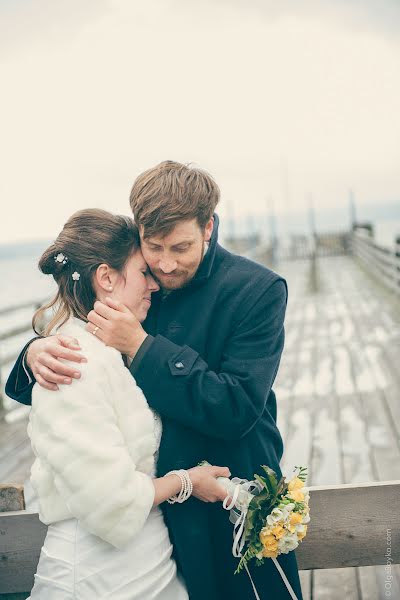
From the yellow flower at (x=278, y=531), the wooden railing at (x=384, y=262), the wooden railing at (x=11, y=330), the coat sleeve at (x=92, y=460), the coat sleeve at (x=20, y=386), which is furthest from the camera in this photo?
the wooden railing at (x=384, y=262)

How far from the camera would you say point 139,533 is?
1.70 m

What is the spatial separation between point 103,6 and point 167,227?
1560 cm

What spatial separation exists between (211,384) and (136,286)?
0.40 metres

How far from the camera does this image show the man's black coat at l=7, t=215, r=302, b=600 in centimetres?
170

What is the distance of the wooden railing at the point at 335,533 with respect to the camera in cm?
184

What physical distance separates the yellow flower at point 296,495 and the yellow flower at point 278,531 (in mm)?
80

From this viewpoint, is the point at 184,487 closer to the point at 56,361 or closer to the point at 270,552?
the point at 270,552

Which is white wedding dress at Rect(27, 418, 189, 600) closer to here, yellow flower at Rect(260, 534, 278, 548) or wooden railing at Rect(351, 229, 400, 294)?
yellow flower at Rect(260, 534, 278, 548)

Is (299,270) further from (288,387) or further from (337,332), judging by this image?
(288,387)

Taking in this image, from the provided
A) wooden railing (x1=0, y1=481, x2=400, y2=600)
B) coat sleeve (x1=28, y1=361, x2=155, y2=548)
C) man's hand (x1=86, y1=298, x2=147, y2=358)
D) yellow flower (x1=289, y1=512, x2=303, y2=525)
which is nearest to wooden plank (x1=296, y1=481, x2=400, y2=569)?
wooden railing (x1=0, y1=481, x2=400, y2=600)

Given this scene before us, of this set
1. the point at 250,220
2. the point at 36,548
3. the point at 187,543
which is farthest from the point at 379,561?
the point at 250,220

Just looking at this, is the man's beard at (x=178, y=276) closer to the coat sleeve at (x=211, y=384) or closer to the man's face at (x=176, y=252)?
the man's face at (x=176, y=252)

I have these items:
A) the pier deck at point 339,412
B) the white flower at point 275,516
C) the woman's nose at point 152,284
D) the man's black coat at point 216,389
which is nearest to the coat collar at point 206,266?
the man's black coat at point 216,389

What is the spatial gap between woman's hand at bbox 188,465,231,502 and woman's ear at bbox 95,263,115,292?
577 millimetres
